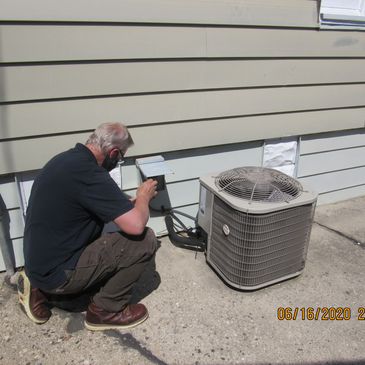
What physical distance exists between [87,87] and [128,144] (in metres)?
0.66

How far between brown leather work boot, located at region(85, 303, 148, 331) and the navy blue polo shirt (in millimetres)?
331

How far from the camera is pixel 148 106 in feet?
9.04

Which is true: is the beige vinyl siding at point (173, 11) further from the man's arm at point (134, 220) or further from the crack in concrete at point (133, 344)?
the crack in concrete at point (133, 344)

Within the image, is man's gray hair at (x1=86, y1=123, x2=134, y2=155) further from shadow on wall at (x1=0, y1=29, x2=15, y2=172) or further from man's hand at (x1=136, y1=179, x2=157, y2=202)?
shadow on wall at (x1=0, y1=29, x2=15, y2=172)

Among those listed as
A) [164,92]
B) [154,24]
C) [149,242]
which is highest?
[154,24]

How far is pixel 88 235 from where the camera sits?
6.98 feet

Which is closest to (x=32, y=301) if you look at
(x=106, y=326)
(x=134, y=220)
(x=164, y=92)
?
(x=106, y=326)

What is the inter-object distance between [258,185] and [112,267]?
1.11 m

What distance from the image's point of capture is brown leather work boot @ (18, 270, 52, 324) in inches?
88.8

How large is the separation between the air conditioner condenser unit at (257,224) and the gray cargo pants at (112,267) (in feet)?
1.94

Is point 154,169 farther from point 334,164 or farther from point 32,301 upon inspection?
point 334,164

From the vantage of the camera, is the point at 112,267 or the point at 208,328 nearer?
the point at 112,267

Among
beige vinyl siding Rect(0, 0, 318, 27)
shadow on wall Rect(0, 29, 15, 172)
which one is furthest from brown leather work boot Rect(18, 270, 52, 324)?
beige vinyl siding Rect(0, 0, 318, 27)

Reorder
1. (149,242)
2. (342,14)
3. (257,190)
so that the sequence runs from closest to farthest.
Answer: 1. (149,242)
2. (257,190)
3. (342,14)
